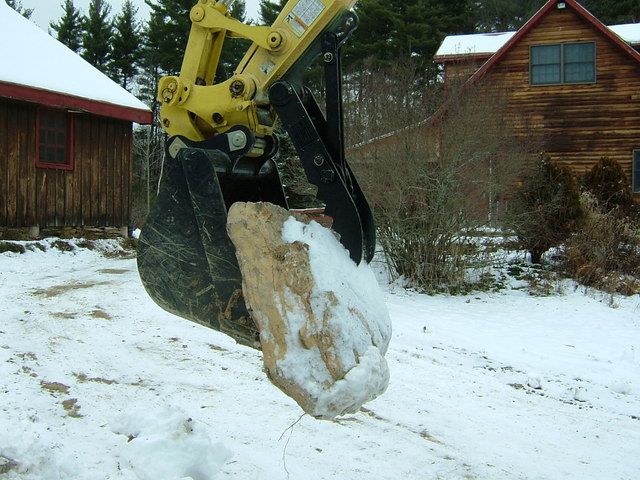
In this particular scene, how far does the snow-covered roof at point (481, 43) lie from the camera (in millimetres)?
20484

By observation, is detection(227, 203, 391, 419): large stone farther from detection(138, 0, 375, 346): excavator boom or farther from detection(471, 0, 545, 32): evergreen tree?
detection(471, 0, 545, 32): evergreen tree

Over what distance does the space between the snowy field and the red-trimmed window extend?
5402mm

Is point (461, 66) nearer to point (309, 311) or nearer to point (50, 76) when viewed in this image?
point (50, 76)

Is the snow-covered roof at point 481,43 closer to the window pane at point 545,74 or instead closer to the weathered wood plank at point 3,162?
the window pane at point 545,74

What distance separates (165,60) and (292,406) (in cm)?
2555

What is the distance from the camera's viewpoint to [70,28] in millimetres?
34969

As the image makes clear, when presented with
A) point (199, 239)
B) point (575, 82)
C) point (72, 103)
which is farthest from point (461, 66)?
point (199, 239)

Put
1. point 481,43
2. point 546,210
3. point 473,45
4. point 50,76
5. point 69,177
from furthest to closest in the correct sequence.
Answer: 1. point 481,43
2. point 473,45
3. point 69,177
4. point 50,76
5. point 546,210

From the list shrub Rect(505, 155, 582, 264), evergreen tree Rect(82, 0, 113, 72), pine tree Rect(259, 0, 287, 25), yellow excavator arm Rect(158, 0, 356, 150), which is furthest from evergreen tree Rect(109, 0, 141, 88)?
yellow excavator arm Rect(158, 0, 356, 150)

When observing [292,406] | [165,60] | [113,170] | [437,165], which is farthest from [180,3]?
[292,406]

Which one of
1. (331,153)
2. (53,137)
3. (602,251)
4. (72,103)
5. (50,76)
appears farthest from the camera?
(53,137)

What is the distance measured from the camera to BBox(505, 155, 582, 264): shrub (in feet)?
38.1

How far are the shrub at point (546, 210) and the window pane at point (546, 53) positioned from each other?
8.53 m

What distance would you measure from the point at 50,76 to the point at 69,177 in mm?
2098
